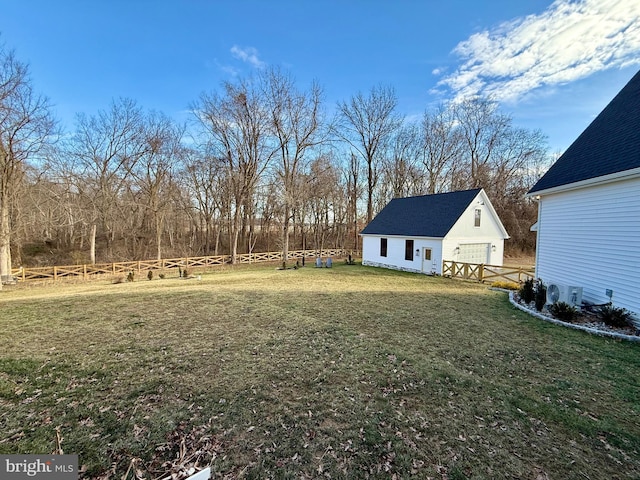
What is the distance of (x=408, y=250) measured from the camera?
1683 cm

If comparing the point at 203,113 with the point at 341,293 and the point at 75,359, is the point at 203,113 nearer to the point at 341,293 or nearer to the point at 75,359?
the point at 341,293

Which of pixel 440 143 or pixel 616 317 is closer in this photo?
pixel 616 317

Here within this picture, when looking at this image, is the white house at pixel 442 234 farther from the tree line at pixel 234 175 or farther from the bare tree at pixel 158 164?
the bare tree at pixel 158 164

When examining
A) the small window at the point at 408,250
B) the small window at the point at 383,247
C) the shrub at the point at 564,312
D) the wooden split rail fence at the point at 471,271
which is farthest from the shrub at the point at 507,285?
the small window at the point at 383,247

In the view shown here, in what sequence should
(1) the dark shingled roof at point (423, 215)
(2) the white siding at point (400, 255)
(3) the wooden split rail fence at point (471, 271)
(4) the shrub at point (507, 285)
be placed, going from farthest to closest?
(1) the dark shingled roof at point (423, 215)
(2) the white siding at point (400, 255)
(3) the wooden split rail fence at point (471, 271)
(4) the shrub at point (507, 285)

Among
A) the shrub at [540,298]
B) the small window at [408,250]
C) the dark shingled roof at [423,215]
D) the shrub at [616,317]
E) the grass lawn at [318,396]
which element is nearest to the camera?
the grass lawn at [318,396]

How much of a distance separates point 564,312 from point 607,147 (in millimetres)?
5167

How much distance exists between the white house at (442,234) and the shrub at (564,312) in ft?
24.8

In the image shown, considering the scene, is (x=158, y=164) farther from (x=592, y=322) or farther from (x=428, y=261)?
(x=592, y=322)

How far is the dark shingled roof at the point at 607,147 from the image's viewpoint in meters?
7.02

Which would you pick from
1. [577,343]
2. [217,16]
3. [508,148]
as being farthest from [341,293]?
[508,148]

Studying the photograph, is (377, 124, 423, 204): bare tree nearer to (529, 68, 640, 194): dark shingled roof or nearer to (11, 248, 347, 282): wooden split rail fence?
(11, 248, 347, 282): wooden split rail fence

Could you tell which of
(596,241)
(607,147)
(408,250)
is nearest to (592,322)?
(596,241)

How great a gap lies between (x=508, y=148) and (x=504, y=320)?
1112 inches
